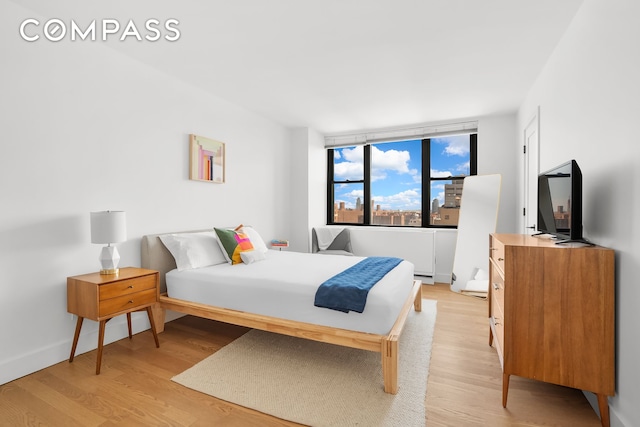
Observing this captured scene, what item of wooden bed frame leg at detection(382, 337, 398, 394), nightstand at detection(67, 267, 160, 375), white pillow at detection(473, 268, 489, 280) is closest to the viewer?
wooden bed frame leg at detection(382, 337, 398, 394)

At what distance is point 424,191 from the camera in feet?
17.7

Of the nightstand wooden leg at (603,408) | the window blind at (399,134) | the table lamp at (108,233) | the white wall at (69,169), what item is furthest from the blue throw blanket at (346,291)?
the window blind at (399,134)

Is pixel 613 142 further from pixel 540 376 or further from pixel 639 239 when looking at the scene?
pixel 540 376

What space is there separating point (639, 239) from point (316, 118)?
406 centimetres

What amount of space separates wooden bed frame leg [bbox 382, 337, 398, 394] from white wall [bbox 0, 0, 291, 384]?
2.36 meters

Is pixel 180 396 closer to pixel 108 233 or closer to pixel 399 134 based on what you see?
pixel 108 233

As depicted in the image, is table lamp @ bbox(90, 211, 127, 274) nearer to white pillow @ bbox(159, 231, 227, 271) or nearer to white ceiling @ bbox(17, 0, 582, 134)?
white pillow @ bbox(159, 231, 227, 271)

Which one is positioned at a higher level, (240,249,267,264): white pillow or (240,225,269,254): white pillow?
(240,225,269,254): white pillow

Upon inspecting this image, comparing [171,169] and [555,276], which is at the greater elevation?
[171,169]

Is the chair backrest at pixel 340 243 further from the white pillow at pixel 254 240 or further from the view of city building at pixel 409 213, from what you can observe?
the white pillow at pixel 254 240

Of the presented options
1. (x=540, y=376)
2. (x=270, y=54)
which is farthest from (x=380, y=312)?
(x=270, y=54)

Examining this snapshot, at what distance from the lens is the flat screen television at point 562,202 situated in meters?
1.83

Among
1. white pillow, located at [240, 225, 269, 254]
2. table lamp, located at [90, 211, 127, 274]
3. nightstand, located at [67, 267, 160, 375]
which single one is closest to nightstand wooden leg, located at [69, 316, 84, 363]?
nightstand, located at [67, 267, 160, 375]

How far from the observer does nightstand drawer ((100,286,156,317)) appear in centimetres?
232
